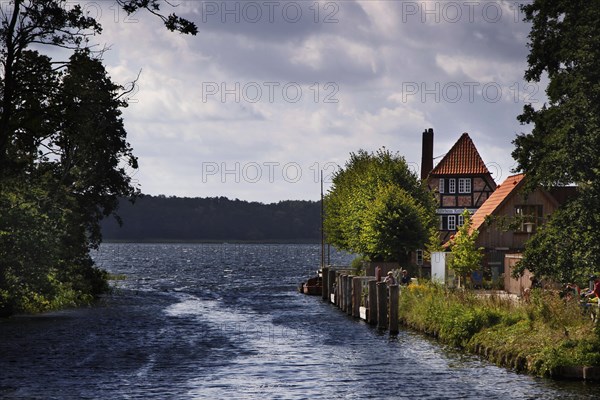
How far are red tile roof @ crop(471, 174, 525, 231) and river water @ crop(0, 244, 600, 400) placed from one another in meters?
13.6

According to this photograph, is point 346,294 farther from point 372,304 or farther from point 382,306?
point 382,306

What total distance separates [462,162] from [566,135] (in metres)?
46.3

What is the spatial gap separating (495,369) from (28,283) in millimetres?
25177

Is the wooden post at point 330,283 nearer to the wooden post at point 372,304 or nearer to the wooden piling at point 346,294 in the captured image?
the wooden piling at point 346,294

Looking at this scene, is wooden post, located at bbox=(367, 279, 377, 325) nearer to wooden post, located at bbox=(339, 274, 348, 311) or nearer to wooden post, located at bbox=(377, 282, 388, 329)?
wooden post, located at bbox=(377, 282, 388, 329)

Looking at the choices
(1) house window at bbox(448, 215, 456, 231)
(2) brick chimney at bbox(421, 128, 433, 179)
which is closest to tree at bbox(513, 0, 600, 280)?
(1) house window at bbox(448, 215, 456, 231)

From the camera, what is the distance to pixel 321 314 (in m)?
54.6

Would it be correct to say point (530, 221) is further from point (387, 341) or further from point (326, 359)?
point (326, 359)

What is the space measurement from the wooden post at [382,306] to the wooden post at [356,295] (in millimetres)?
7360

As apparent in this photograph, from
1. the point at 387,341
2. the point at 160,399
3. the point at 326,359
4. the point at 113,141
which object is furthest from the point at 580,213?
the point at 113,141

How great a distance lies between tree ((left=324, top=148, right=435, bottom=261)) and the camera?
6781 cm

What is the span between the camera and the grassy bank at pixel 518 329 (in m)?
27.0

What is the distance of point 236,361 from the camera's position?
34.5 m

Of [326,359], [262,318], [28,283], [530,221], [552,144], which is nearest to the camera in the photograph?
[326,359]
